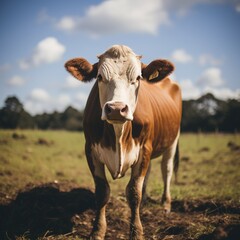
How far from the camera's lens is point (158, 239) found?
3932 mm

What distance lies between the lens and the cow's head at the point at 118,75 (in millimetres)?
3180

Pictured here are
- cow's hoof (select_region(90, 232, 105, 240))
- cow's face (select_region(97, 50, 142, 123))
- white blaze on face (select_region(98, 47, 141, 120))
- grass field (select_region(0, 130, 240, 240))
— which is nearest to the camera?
cow's face (select_region(97, 50, 142, 123))

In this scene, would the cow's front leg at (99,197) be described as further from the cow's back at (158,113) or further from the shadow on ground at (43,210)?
the cow's back at (158,113)

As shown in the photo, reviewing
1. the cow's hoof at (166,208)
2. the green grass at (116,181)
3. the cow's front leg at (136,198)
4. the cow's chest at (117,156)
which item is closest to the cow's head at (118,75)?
the cow's chest at (117,156)

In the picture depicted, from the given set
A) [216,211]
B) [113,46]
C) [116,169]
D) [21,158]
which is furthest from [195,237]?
[21,158]

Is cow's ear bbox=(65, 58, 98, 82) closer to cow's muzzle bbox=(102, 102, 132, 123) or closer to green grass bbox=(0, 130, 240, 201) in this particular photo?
cow's muzzle bbox=(102, 102, 132, 123)

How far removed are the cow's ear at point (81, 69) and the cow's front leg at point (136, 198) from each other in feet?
4.91

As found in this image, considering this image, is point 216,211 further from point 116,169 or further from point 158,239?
point 116,169

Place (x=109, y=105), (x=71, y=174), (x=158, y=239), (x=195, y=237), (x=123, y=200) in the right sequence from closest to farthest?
1. (x=109, y=105)
2. (x=195, y=237)
3. (x=158, y=239)
4. (x=123, y=200)
5. (x=71, y=174)

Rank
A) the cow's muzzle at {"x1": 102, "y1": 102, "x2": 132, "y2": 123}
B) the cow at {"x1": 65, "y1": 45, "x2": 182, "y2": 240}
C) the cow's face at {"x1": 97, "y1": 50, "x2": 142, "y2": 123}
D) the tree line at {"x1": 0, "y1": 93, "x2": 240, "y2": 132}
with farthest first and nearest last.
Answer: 1. the tree line at {"x1": 0, "y1": 93, "x2": 240, "y2": 132}
2. the cow at {"x1": 65, "y1": 45, "x2": 182, "y2": 240}
3. the cow's face at {"x1": 97, "y1": 50, "x2": 142, "y2": 123}
4. the cow's muzzle at {"x1": 102, "y1": 102, "x2": 132, "y2": 123}

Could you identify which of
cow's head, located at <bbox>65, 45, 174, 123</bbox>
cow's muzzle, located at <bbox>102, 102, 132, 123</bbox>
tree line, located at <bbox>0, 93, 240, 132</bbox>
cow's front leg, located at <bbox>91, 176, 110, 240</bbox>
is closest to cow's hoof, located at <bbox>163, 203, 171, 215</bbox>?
cow's front leg, located at <bbox>91, 176, 110, 240</bbox>

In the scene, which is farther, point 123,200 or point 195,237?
point 123,200

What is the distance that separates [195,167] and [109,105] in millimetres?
9138

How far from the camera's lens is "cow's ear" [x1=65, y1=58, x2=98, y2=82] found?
4.17 metres
